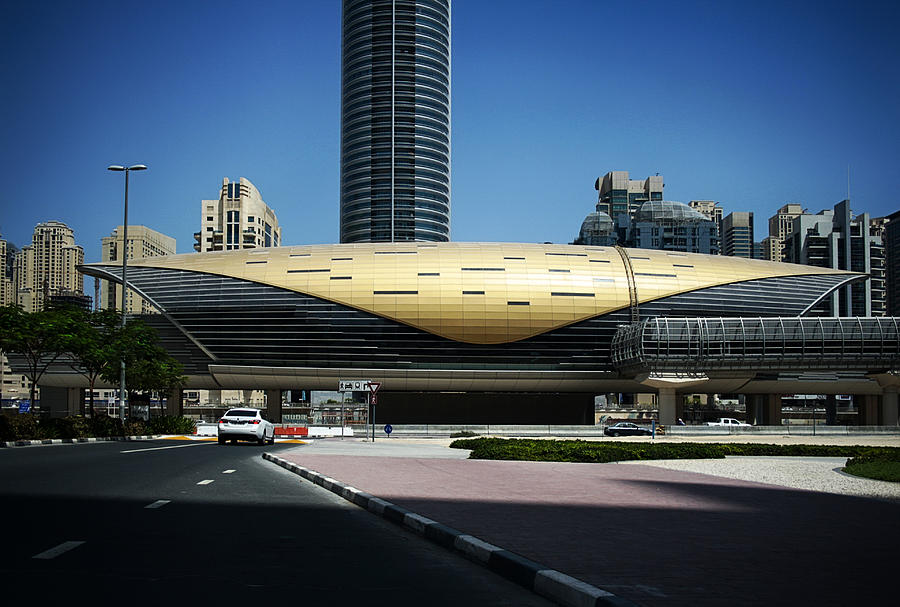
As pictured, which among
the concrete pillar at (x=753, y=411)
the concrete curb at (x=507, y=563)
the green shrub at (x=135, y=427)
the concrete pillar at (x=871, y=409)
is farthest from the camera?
the concrete pillar at (x=753, y=411)

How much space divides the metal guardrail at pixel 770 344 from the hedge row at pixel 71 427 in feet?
161

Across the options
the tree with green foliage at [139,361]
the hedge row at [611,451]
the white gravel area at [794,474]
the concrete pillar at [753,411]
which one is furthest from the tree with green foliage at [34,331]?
the concrete pillar at [753,411]

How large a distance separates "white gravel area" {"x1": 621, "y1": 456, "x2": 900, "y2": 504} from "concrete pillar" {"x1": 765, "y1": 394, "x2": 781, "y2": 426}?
76679 mm

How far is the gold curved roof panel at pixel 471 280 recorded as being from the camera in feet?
300

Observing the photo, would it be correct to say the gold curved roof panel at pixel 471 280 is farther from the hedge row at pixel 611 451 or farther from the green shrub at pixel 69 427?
the hedge row at pixel 611 451

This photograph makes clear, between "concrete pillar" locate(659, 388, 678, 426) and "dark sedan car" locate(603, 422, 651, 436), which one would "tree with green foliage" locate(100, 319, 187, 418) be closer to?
"dark sedan car" locate(603, 422, 651, 436)

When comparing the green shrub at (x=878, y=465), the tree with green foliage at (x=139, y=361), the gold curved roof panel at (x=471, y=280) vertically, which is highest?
the gold curved roof panel at (x=471, y=280)

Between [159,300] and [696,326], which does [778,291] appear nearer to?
[696,326]

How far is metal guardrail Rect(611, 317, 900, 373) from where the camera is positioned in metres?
86.1

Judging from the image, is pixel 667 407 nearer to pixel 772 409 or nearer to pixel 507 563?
pixel 772 409

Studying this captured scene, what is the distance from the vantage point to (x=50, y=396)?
109875mm

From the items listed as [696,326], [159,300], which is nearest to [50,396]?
[159,300]

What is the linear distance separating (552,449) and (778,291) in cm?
7880

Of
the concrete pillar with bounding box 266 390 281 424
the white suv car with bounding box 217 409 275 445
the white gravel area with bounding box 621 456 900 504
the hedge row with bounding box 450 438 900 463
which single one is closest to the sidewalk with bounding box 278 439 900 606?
the white gravel area with bounding box 621 456 900 504
